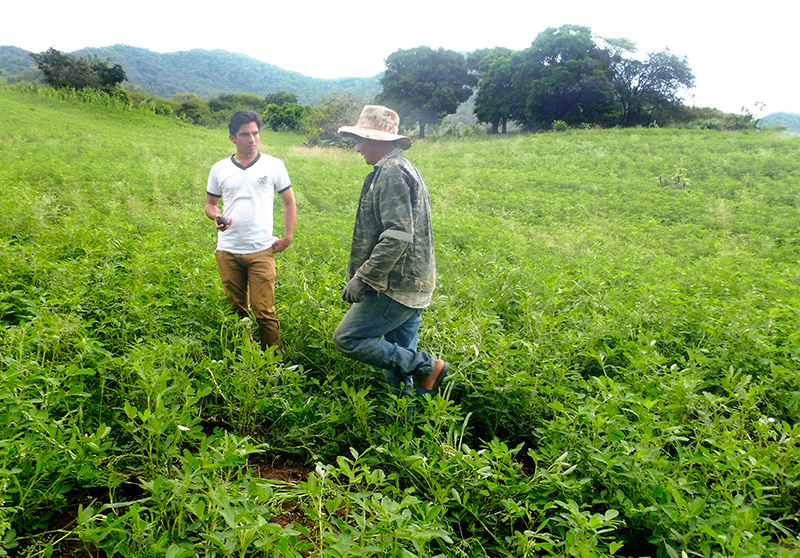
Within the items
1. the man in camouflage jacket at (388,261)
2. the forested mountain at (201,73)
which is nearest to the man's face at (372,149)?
the man in camouflage jacket at (388,261)

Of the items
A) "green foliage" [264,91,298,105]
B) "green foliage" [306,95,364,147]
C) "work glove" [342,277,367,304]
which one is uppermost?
"green foliage" [264,91,298,105]

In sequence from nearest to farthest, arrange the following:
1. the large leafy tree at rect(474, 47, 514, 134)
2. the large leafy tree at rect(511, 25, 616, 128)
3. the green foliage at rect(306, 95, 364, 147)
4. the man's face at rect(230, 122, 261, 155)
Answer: the man's face at rect(230, 122, 261, 155), the large leafy tree at rect(511, 25, 616, 128), the green foliage at rect(306, 95, 364, 147), the large leafy tree at rect(474, 47, 514, 134)

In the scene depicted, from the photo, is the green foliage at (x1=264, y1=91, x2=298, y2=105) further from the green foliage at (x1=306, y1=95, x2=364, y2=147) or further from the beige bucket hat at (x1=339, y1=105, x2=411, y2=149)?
the beige bucket hat at (x1=339, y1=105, x2=411, y2=149)

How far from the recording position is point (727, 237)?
9.89 meters

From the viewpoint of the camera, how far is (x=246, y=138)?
4023mm

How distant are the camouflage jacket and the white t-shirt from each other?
1.19 metres

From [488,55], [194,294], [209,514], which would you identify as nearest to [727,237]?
[194,294]

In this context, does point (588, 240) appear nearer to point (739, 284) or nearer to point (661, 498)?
point (739, 284)

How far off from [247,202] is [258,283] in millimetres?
689

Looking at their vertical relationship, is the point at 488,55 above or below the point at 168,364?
above

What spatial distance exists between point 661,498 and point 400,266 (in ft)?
6.08

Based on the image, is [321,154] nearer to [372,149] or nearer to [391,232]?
[372,149]

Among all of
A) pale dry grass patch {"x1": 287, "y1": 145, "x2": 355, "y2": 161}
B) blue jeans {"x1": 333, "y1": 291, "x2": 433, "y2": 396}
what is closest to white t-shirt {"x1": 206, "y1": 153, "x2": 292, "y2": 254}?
blue jeans {"x1": 333, "y1": 291, "x2": 433, "y2": 396}

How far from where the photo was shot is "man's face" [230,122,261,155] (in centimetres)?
402
